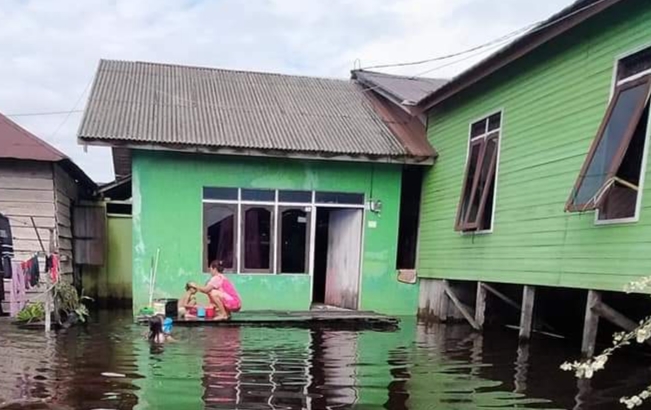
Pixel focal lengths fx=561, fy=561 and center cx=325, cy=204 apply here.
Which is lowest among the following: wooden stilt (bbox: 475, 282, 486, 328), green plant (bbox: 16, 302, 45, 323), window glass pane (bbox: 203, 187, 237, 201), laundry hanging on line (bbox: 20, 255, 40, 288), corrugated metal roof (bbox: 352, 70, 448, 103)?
green plant (bbox: 16, 302, 45, 323)

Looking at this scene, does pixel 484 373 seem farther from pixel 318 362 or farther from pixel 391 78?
pixel 391 78

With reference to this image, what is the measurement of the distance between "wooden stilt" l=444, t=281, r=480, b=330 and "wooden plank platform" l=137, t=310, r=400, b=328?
1162 mm

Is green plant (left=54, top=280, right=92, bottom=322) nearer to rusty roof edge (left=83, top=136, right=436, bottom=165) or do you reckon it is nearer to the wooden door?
rusty roof edge (left=83, top=136, right=436, bottom=165)

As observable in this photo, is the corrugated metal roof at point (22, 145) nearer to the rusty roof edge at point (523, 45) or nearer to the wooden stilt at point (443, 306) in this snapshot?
the rusty roof edge at point (523, 45)

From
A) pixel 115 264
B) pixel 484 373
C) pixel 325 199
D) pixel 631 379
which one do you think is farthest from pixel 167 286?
pixel 631 379

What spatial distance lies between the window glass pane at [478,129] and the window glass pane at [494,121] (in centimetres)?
19

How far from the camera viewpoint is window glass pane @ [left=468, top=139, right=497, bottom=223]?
29.2 feet

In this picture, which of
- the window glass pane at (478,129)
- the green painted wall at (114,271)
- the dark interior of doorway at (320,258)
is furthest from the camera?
the dark interior of doorway at (320,258)

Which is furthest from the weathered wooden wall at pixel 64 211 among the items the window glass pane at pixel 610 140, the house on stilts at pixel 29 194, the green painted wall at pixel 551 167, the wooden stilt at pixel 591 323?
the wooden stilt at pixel 591 323

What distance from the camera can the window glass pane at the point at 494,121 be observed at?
8.81 metres

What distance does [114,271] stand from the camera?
1192cm

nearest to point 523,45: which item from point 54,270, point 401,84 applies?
point 401,84

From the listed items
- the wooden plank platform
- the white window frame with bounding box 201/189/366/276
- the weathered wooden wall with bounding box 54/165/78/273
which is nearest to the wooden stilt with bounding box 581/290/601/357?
the wooden plank platform

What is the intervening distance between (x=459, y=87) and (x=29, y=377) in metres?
7.33
